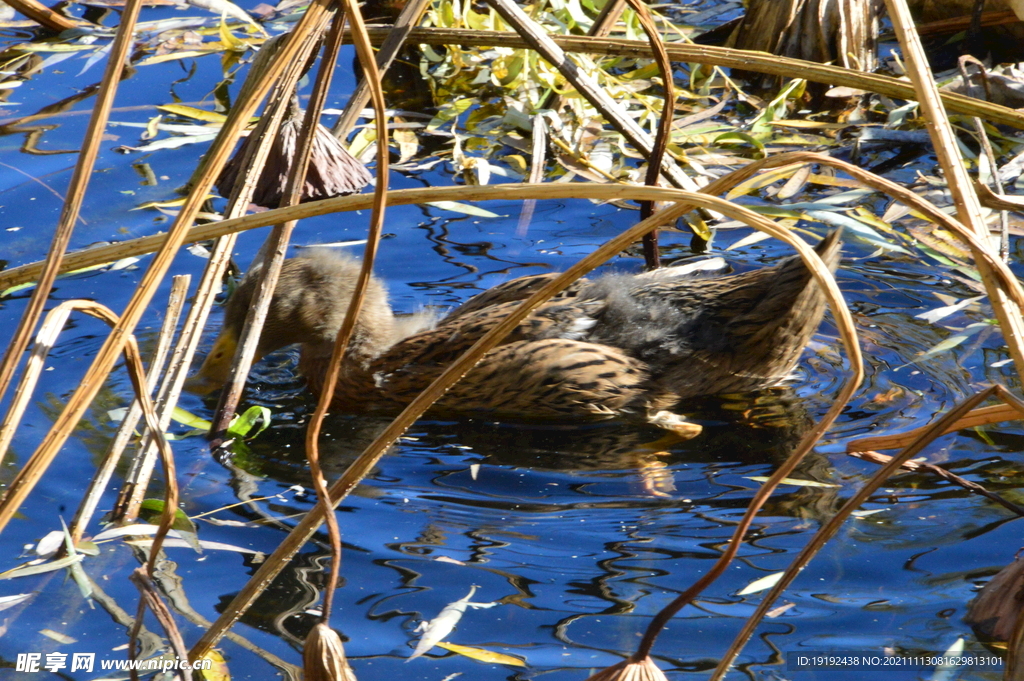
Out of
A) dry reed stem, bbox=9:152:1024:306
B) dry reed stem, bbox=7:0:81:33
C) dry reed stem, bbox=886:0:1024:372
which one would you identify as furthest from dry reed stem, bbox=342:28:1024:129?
dry reed stem, bbox=7:0:81:33

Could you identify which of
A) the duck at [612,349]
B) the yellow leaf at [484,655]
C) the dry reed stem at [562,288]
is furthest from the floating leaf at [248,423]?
the dry reed stem at [562,288]

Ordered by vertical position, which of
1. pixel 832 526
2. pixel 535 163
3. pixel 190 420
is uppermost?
pixel 832 526

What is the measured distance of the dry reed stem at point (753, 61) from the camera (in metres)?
2.42

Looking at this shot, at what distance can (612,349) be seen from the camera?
13.6 ft

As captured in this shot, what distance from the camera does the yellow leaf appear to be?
250 centimetres

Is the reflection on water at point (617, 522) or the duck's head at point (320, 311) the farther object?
the duck's head at point (320, 311)

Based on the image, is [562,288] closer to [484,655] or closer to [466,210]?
[484,655]

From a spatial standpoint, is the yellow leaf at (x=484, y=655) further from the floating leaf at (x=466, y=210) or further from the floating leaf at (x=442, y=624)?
the floating leaf at (x=466, y=210)

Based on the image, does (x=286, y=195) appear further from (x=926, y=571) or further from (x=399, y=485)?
(x=926, y=571)

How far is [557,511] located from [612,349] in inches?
41.0

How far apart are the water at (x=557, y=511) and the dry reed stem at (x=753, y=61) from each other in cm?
127

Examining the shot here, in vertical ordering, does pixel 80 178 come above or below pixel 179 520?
above

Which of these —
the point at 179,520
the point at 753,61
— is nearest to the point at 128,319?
the point at 179,520

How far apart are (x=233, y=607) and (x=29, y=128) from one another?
4789 millimetres
